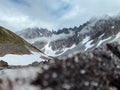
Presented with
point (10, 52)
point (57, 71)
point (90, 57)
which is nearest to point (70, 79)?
point (57, 71)

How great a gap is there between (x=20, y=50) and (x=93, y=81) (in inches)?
4945

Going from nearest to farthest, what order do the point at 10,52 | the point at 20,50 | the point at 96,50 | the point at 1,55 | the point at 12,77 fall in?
the point at 12,77 < the point at 96,50 < the point at 1,55 < the point at 10,52 < the point at 20,50

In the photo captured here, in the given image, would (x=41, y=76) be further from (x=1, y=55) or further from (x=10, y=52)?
(x=10, y=52)

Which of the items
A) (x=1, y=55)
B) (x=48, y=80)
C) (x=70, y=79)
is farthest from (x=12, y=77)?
(x=1, y=55)

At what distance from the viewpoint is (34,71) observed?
638cm

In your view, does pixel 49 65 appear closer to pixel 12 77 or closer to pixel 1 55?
pixel 12 77

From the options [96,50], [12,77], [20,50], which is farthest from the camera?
[20,50]

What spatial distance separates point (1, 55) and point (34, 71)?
105401 mm

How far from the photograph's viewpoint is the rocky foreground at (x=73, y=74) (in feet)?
20.5

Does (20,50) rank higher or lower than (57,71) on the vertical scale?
higher

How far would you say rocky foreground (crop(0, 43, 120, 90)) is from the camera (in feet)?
20.5

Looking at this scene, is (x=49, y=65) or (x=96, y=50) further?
(x=96, y=50)

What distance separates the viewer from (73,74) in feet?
21.4

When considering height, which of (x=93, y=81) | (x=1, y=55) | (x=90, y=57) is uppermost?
(x=1, y=55)
